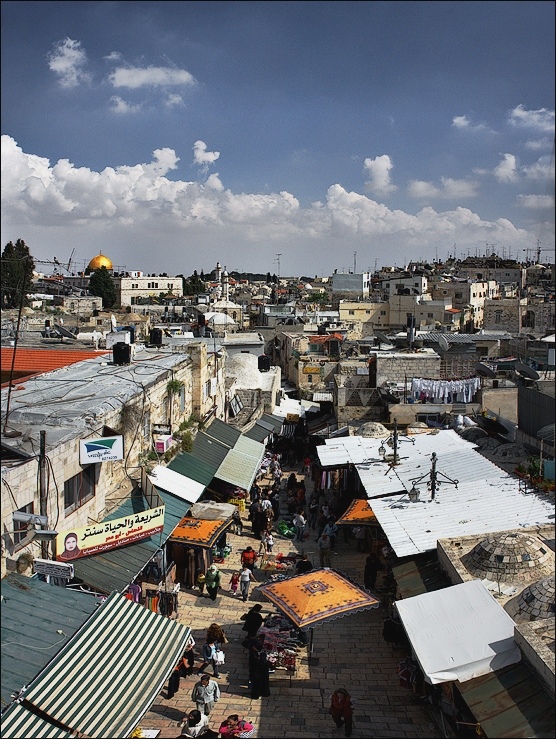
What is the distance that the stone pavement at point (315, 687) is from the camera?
10.4 metres

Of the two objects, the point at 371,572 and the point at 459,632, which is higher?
the point at 459,632

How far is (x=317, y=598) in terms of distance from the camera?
40.0 feet

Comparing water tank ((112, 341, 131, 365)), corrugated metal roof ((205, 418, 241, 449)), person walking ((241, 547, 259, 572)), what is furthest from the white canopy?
corrugated metal roof ((205, 418, 241, 449))

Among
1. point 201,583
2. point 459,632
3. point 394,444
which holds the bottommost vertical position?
point 201,583

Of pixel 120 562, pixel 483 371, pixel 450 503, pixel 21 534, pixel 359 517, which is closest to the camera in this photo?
pixel 21 534

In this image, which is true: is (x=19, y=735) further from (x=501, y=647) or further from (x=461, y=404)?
(x=461, y=404)

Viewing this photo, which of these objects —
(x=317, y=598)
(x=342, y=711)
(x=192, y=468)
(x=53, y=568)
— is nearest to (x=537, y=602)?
(x=342, y=711)

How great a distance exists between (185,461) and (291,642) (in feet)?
23.2

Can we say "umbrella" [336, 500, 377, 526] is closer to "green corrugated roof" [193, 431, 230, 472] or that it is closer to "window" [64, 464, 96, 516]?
"green corrugated roof" [193, 431, 230, 472]

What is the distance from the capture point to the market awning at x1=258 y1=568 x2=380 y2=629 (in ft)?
38.5

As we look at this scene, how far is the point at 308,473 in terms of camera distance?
27.6m

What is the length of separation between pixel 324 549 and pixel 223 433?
7.54 meters

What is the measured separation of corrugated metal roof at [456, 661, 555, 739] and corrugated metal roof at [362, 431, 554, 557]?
4.05 metres

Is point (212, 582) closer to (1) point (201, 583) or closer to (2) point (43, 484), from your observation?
(1) point (201, 583)
